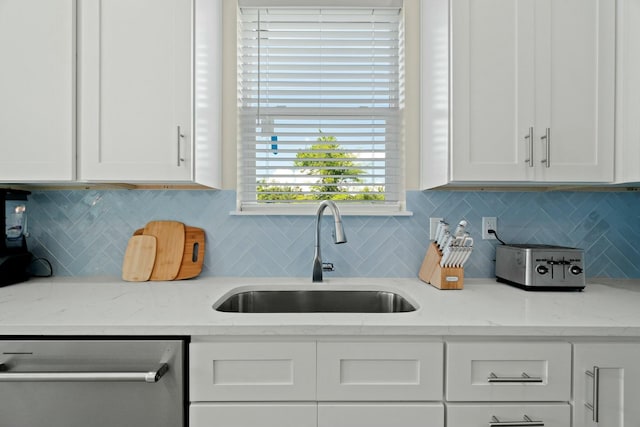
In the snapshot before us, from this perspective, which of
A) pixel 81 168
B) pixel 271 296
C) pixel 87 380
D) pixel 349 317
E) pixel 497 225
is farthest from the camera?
pixel 497 225

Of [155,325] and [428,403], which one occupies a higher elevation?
[155,325]

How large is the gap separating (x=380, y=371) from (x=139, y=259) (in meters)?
1.23

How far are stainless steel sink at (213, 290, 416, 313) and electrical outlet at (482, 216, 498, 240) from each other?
24.2 inches

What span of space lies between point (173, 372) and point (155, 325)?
0.51ft

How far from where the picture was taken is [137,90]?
1452 mm

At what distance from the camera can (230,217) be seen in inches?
72.8

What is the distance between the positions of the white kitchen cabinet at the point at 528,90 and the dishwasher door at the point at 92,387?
4.12 feet

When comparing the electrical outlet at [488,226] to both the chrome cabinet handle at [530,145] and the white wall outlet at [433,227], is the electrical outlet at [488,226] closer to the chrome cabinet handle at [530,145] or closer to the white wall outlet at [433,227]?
the white wall outlet at [433,227]

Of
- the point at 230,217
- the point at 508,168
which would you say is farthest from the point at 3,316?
the point at 508,168

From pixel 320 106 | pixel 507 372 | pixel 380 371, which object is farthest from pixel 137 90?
pixel 507 372

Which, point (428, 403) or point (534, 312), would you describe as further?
point (534, 312)

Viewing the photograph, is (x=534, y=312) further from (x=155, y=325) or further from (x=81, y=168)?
(x=81, y=168)

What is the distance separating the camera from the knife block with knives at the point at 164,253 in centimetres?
171

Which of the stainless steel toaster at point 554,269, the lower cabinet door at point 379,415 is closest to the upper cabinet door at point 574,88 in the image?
the stainless steel toaster at point 554,269
